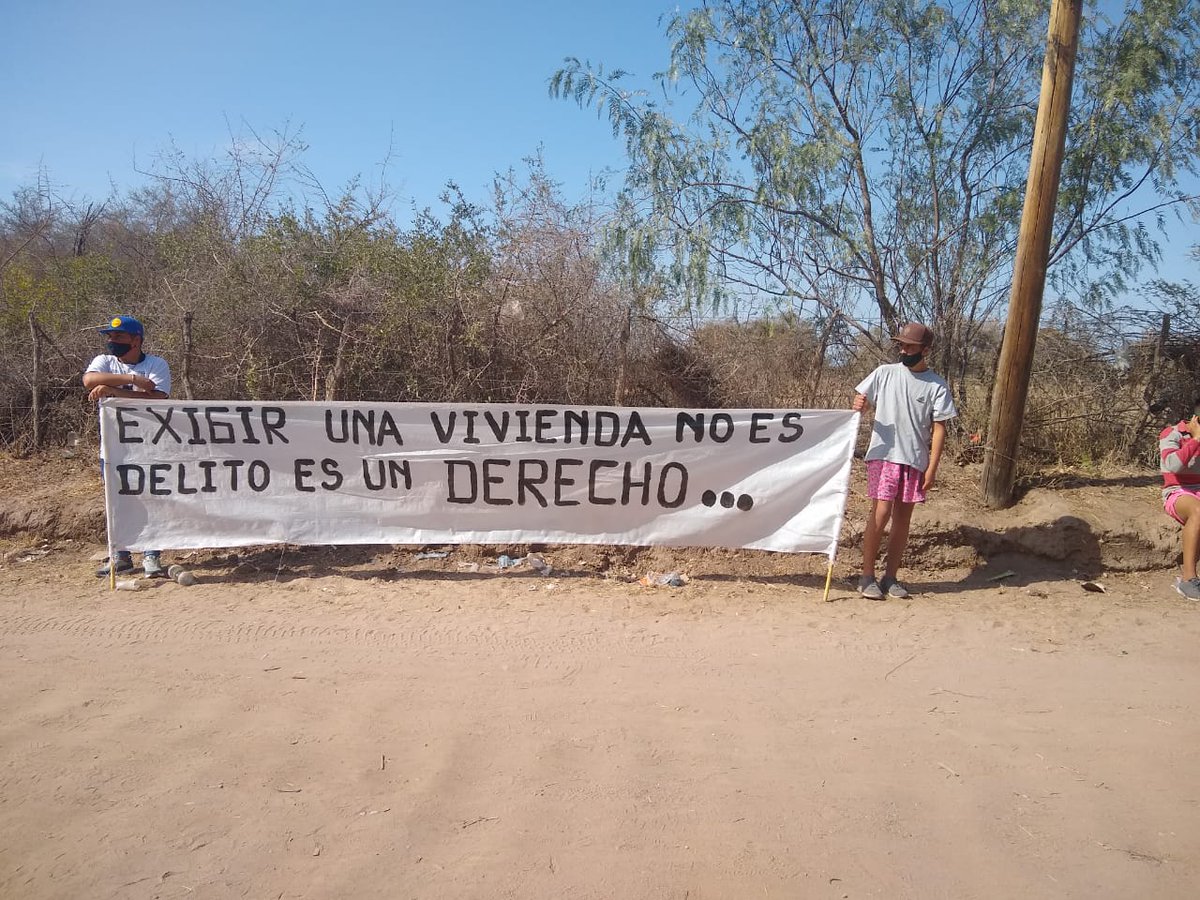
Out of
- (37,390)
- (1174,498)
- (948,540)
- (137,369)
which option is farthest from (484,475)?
(37,390)

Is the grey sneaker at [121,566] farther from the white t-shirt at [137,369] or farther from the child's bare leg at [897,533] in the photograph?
the child's bare leg at [897,533]

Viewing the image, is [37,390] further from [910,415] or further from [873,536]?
[910,415]

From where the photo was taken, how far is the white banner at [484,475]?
5727 millimetres

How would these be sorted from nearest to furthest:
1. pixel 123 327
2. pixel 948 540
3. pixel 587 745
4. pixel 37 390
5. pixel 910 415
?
pixel 587 745, pixel 910 415, pixel 123 327, pixel 948 540, pixel 37 390

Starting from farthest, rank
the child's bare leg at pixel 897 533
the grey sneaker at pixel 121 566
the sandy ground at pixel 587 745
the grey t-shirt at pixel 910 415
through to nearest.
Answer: the grey sneaker at pixel 121 566 → the child's bare leg at pixel 897 533 → the grey t-shirt at pixel 910 415 → the sandy ground at pixel 587 745

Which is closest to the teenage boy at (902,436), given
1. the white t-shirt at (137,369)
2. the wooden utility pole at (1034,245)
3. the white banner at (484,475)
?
the white banner at (484,475)

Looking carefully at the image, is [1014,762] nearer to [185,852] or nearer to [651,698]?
[651,698]

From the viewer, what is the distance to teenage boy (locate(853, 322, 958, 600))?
5.39m

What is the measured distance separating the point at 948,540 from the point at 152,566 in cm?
588

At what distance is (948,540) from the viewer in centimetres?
637

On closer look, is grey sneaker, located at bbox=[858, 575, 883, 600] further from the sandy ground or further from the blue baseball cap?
the blue baseball cap

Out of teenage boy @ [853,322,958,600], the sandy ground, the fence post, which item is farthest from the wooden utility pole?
the fence post

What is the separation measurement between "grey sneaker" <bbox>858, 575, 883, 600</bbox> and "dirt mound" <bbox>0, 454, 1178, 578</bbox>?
52 centimetres

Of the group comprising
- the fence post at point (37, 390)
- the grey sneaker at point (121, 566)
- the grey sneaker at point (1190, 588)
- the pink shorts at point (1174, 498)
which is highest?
the fence post at point (37, 390)
